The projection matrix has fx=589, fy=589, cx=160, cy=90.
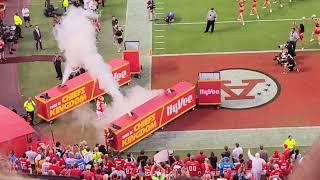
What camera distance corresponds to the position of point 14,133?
1645cm

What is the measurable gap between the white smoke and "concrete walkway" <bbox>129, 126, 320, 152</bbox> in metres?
2.92

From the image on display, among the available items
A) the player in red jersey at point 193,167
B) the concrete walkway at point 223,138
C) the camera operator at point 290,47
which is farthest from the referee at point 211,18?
the player in red jersey at point 193,167

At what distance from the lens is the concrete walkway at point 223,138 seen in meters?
17.6

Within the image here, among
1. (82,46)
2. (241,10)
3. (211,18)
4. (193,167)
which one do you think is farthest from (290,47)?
(193,167)

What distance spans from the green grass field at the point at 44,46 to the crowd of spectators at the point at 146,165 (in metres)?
6.07

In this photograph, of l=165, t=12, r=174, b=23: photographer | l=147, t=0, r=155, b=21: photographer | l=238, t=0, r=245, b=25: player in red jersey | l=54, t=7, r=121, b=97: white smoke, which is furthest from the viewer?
l=147, t=0, r=155, b=21: photographer

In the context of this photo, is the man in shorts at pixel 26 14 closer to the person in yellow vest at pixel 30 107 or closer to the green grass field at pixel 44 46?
the green grass field at pixel 44 46

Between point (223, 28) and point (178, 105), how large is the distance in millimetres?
7863

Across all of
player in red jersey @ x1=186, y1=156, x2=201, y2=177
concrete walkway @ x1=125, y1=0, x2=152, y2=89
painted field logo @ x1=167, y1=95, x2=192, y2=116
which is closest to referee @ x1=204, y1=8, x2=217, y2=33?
concrete walkway @ x1=125, y1=0, x2=152, y2=89

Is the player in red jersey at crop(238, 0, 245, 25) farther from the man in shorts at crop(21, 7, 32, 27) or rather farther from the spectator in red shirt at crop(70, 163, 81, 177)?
the spectator in red shirt at crop(70, 163, 81, 177)

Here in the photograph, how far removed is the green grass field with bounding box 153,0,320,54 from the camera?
23844mm

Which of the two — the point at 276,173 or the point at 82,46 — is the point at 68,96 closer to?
the point at 82,46

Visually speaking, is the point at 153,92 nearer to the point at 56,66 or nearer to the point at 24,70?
the point at 56,66

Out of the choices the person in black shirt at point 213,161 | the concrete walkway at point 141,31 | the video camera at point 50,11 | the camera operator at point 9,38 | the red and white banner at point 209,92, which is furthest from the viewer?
the video camera at point 50,11
